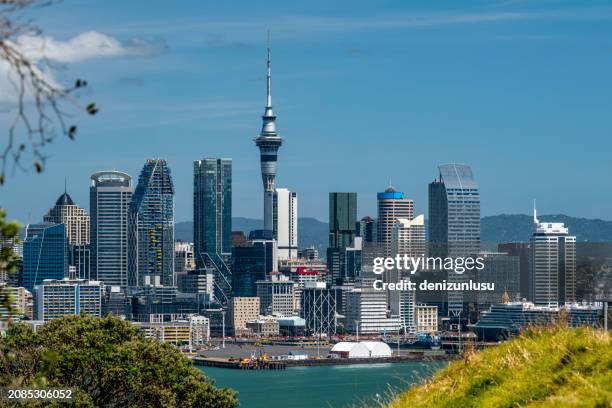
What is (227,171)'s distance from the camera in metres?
158

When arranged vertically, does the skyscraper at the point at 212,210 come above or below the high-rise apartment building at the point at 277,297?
above

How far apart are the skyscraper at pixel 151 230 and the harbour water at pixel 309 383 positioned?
60.1 metres

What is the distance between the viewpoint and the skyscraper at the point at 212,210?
498 ft

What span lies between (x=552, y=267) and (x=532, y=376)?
10200 cm

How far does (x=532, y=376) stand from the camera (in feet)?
21.0

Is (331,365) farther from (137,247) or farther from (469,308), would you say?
(137,247)

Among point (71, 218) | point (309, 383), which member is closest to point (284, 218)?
point (71, 218)

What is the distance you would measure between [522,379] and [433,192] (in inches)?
4928

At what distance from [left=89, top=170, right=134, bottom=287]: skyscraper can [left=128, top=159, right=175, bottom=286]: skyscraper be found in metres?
0.84

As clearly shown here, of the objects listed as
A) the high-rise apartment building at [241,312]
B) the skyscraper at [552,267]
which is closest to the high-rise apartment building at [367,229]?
the high-rise apartment building at [241,312]

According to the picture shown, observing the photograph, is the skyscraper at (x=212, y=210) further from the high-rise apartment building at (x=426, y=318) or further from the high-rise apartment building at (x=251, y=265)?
the high-rise apartment building at (x=426, y=318)

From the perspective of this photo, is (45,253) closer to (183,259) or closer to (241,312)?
(183,259)

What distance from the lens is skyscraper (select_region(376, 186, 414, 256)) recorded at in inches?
5792

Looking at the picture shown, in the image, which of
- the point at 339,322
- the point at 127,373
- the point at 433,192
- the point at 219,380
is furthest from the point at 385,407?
the point at 433,192
